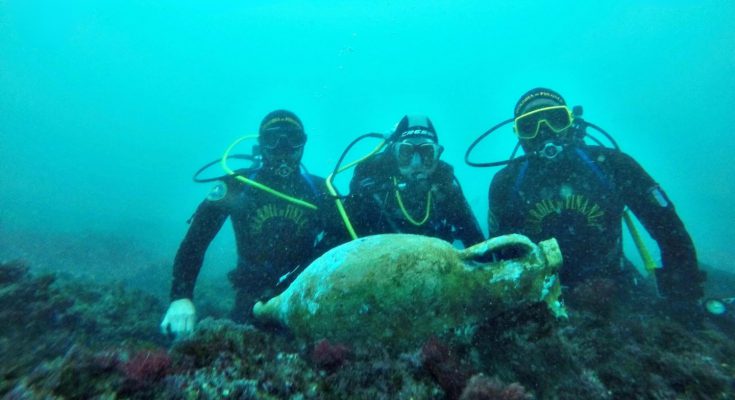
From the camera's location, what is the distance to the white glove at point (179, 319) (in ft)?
13.4

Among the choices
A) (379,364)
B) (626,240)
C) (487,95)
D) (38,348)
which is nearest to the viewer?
(379,364)

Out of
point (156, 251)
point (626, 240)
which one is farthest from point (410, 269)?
point (626, 240)

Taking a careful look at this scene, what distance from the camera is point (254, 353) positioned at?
7.41ft

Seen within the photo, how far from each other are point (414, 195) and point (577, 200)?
85.6 inches

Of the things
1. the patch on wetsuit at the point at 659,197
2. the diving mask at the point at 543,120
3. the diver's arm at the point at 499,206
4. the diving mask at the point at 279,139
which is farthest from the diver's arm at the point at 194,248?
the patch on wetsuit at the point at 659,197

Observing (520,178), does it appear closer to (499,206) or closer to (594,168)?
(499,206)

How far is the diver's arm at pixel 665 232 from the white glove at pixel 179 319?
5617 mm

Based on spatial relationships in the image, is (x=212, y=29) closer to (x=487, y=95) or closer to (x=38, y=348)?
(x=487, y=95)

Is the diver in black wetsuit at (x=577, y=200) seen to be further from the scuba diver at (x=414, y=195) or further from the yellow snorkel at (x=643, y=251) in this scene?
the scuba diver at (x=414, y=195)

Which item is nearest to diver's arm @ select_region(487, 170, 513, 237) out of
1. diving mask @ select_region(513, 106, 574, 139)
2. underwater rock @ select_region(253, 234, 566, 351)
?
diving mask @ select_region(513, 106, 574, 139)

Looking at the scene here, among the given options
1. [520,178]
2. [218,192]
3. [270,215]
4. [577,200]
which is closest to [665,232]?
[577,200]

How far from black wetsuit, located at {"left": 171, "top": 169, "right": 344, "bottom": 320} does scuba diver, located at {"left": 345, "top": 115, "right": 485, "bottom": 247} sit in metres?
0.57

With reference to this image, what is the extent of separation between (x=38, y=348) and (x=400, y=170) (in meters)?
4.75

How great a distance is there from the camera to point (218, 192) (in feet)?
18.3
